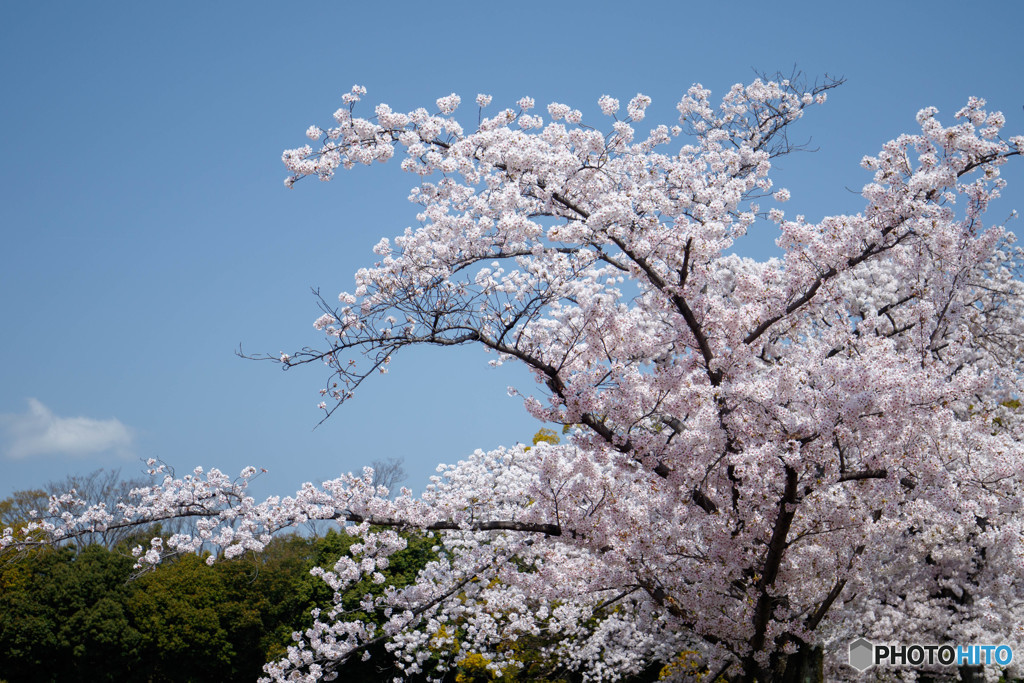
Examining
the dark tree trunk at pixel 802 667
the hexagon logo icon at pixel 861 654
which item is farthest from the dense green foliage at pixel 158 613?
the dark tree trunk at pixel 802 667

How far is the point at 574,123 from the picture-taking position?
378 inches

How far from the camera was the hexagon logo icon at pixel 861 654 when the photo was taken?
40.4ft

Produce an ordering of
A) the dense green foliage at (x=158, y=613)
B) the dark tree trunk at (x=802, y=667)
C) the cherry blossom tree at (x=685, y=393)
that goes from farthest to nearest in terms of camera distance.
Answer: the dense green foliage at (x=158, y=613), the dark tree trunk at (x=802, y=667), the cherry blossom tree at (x=685, y=393)

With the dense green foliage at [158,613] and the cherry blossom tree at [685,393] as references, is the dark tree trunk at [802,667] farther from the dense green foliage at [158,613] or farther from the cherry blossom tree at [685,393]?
the dense green foliage at [158,613]

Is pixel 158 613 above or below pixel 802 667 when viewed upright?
above

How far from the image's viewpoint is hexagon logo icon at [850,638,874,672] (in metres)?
12.3

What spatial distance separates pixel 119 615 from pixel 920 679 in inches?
1126

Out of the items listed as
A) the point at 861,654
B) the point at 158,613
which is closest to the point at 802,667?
the point at 861,654

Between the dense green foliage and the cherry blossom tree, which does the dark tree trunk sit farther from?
the dense green foliage

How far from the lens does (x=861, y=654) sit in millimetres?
12477

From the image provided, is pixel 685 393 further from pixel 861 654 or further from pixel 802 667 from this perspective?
pixel 861 654

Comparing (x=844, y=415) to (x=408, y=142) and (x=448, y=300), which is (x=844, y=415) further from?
(x=408, y=142)

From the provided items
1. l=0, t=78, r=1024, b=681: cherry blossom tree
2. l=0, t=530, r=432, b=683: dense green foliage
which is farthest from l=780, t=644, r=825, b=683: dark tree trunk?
l=0, t=530, r=432, b=683: dense green foliage

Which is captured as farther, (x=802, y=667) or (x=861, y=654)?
(x=861, y=654)
